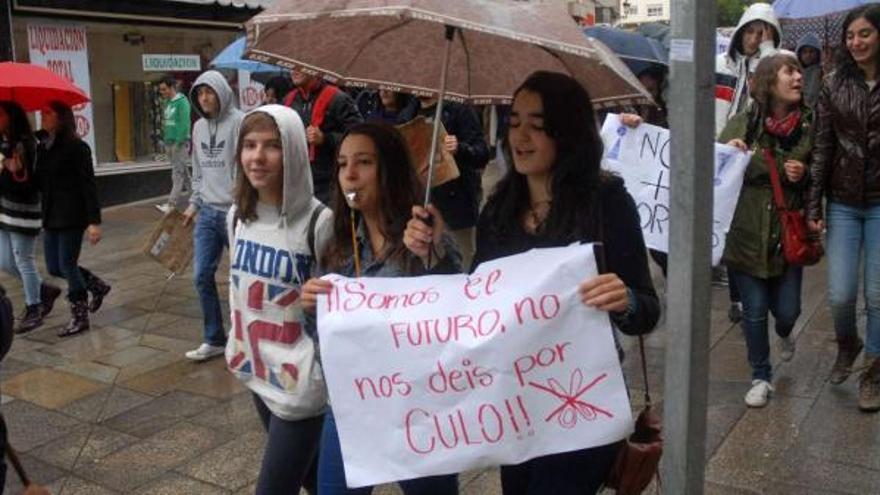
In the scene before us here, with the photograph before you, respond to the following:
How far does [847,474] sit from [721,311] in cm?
271

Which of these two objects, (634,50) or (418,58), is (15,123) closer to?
(634,50)

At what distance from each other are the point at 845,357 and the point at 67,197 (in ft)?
16.8

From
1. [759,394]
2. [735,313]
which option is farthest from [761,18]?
[759,394]

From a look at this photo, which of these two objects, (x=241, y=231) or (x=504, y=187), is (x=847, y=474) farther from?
(x=241, y=231)

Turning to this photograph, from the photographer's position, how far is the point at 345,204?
2.77 m

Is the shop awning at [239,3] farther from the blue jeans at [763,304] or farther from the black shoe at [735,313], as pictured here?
the blue jeans at [763,304]

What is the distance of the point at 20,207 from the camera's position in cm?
652

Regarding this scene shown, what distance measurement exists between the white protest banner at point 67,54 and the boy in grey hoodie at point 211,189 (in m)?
6.08

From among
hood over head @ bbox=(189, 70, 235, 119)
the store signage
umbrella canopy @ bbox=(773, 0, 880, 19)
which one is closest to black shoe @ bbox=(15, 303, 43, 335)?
hood over head @ bbox=(189, 70, 235, 119)

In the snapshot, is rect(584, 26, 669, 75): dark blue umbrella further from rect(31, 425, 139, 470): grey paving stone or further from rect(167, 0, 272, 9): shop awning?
rect(167, 0, 272, 9): shop awning

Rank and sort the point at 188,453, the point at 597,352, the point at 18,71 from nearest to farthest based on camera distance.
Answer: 1. the point at 597,352
2. the point at 188,453
3. the point at 18,71

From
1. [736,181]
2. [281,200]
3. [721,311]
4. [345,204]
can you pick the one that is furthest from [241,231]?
[721,311]

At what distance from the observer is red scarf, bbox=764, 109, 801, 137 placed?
4.43 m

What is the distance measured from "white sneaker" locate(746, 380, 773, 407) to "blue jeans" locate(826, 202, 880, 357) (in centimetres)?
50
